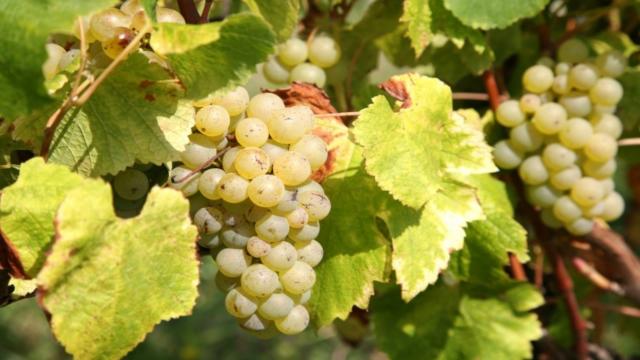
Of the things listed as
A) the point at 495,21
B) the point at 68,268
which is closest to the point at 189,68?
the point at 68,268

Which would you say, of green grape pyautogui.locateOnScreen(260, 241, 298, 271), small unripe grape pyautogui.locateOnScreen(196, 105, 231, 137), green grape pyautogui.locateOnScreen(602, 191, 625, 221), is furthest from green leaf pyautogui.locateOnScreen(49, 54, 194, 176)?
green grape pyautogui.locateOnScreen(602, 191, 625, 221)

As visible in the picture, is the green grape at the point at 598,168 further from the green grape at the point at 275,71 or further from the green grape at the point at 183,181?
the green grape at the point at 183,181

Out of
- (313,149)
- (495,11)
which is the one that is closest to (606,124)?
(495,11)

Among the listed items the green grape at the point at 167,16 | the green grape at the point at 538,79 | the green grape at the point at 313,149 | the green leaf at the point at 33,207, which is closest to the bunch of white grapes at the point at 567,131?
the green grape at the point at 538,79

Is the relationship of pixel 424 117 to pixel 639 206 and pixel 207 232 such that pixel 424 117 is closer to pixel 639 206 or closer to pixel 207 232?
pixel 207 232

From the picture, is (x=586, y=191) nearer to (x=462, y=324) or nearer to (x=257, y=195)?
(x=462, y=324)

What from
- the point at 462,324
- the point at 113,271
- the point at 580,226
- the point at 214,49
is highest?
the point at 214,49
